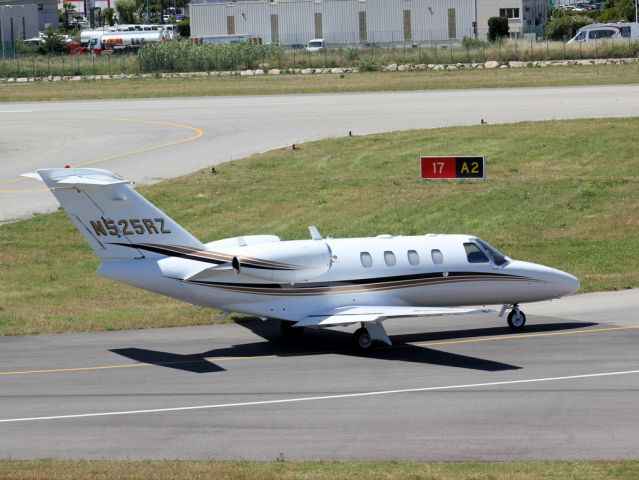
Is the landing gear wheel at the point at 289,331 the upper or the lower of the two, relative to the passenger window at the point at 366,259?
lower

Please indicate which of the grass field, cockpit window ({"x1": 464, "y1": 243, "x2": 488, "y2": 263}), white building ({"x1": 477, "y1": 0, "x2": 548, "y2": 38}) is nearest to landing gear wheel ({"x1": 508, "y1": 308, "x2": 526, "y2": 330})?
cockpit window ({"x1": 464, "y1": 243, "x2": 488, "y2": 263})

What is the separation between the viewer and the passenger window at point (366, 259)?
26.5 meters

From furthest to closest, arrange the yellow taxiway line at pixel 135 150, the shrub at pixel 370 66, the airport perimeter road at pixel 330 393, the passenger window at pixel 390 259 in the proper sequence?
the shrub at pixel 370 66 → the yellow taxiway line at pixel 135 150 → the passenger window at pixel 390 259 → the airport perimeter road at pixel 330 393

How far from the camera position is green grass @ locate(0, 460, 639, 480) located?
17031 mm

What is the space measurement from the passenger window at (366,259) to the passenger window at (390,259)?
0.38 metres

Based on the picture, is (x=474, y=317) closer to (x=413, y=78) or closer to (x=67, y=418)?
(x=67, y=418)

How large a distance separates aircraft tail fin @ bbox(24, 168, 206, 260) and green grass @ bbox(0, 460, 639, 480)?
769 cm

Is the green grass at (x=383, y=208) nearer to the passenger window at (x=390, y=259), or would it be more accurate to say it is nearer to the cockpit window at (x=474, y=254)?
the passenger window at (x=390, y=259)

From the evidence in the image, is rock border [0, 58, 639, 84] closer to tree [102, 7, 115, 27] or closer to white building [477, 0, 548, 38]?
white building [477, 0, 548, 38]

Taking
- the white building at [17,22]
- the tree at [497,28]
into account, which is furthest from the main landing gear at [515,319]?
the white building at [17,22]

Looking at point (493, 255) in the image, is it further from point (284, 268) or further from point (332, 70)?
point (332, 70)

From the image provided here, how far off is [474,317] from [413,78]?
53.9m

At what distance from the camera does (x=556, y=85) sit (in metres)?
74.1

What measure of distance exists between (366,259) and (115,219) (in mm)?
5857
